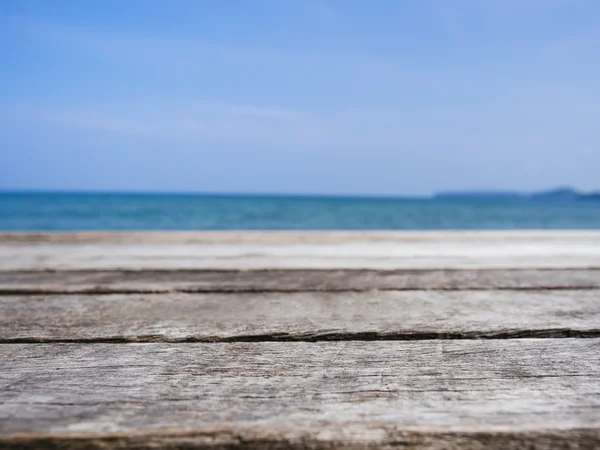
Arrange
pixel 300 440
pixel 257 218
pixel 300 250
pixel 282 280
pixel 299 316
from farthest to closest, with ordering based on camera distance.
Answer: pixel 257 218 < pixel 300 250 < pixel 282 280 < pixel 299 316 < pixel 300 440

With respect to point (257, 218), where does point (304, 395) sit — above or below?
above

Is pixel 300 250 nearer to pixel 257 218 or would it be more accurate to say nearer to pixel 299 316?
pixel 299 316

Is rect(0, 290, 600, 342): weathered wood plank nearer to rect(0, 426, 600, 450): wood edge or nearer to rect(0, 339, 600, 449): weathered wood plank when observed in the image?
rect(0, 339, 600, 449): weathered wood plank

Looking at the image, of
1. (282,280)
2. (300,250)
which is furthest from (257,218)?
(282,280)

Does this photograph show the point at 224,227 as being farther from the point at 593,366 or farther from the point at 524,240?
the point at 593,366

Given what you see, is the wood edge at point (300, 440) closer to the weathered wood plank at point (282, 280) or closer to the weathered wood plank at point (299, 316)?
the weathered wood plank at point (299, 316)

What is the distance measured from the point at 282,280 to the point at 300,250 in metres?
0.42

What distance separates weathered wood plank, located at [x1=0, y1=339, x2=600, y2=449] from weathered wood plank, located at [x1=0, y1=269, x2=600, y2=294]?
0.26m

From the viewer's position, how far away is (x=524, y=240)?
4.63ft

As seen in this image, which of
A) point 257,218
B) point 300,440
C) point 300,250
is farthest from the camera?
point 257,218

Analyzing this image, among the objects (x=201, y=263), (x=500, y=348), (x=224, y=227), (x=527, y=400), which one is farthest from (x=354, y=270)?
(x=224, y=227)

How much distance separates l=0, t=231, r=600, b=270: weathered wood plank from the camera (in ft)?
3.09

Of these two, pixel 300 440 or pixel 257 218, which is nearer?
pixel 300 440

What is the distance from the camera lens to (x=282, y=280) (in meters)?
0.77
